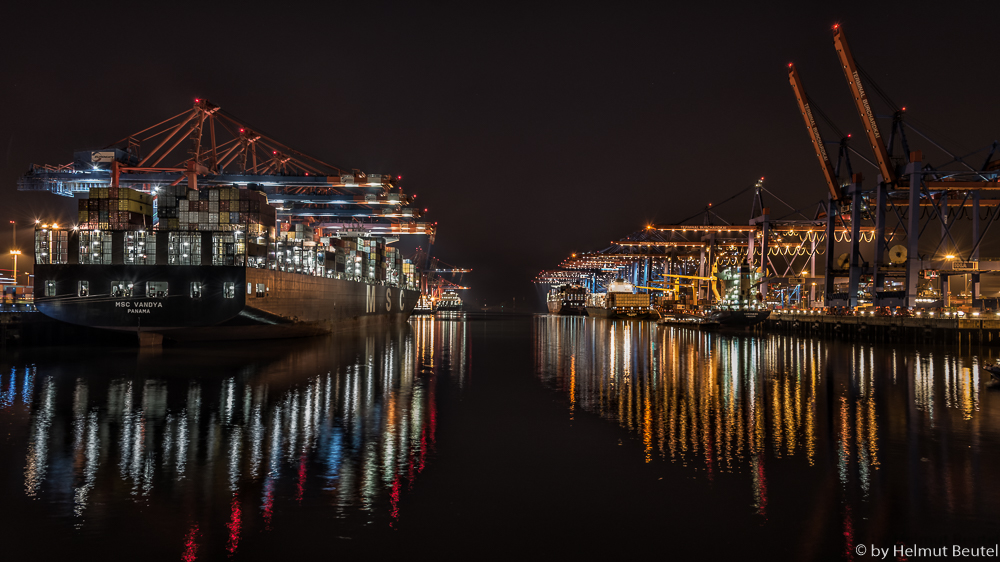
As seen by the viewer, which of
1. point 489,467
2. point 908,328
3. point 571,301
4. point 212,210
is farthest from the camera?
point 571,301

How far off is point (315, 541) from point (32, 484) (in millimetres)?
4395

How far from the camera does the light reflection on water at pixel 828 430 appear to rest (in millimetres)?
7250

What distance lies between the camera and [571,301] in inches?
5669

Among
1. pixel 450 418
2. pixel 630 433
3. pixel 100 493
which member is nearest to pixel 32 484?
pixel 100 493

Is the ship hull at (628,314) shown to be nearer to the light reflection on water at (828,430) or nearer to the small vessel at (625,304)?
the small vessel at (625,304)

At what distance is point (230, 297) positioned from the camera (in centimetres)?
3123

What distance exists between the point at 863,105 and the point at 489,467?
46.1 meters

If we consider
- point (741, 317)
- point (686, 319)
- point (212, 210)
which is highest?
point (212, 210)

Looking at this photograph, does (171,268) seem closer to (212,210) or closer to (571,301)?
(212,210)

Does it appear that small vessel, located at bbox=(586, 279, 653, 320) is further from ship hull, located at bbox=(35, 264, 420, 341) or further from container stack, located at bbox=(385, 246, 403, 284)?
ship hull, located at bbox=(35, 264, 420, 341)

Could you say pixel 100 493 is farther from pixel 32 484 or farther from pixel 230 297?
pixel 230 297

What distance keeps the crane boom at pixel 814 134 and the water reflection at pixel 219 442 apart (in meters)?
41.8

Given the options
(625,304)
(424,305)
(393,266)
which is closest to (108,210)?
(393,266)

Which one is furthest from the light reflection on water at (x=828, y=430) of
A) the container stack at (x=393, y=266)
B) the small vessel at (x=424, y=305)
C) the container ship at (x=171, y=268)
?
the small vessel at (x=424, y=305)
